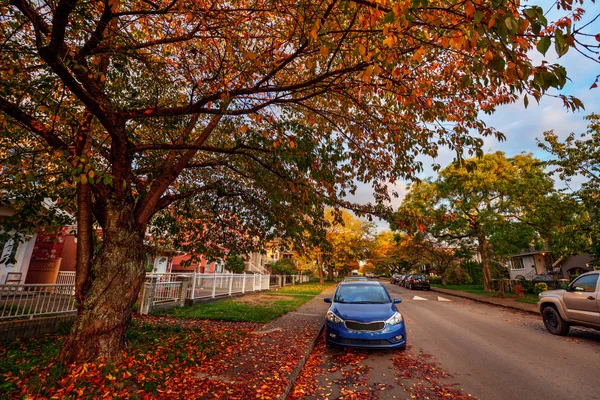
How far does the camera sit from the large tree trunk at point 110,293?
14.8 ft

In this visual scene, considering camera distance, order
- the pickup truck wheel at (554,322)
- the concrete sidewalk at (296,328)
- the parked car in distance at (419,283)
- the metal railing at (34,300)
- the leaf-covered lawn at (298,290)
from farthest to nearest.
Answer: the parked car in distance at (419,283) → the leaf-covered lawn at (298,290) → the pickup truck wheel at (554,322) → the metal railing at (34,300) → the concrete sidewalk at (296,328)

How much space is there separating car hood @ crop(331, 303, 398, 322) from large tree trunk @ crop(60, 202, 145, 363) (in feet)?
14.7

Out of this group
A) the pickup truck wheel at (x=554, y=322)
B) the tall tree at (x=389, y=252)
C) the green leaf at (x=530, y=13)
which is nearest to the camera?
the green leaf at (x=530, y=13)

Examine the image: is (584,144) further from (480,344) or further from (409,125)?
(409,125)

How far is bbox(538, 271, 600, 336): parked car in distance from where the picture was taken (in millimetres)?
7488

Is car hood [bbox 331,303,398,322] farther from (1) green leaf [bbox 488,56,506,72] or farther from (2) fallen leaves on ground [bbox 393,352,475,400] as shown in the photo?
(1) green leaf [bbox 488,56,506,72]

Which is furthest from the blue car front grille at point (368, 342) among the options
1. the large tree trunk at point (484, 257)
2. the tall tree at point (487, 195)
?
the large tree trunk at point (484, 257)

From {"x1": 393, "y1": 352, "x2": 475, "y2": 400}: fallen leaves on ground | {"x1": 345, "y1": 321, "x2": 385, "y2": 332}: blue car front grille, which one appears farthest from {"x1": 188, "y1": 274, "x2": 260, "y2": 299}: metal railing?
{"x1": 393, "y1": 352, "x2": 475, "y2": 400}: fallen leaves on ground

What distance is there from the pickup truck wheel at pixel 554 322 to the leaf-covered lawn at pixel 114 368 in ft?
30.8

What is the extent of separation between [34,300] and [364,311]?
814cm

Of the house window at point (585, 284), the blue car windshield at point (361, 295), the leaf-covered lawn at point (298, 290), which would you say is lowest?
the leaf-covered lawn at point (298, 290)

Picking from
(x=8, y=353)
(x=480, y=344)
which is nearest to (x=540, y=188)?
(x=480, y=344)

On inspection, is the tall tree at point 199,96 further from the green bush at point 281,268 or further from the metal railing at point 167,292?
the green bush at point 281,268

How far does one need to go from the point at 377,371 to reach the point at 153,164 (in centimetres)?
728
